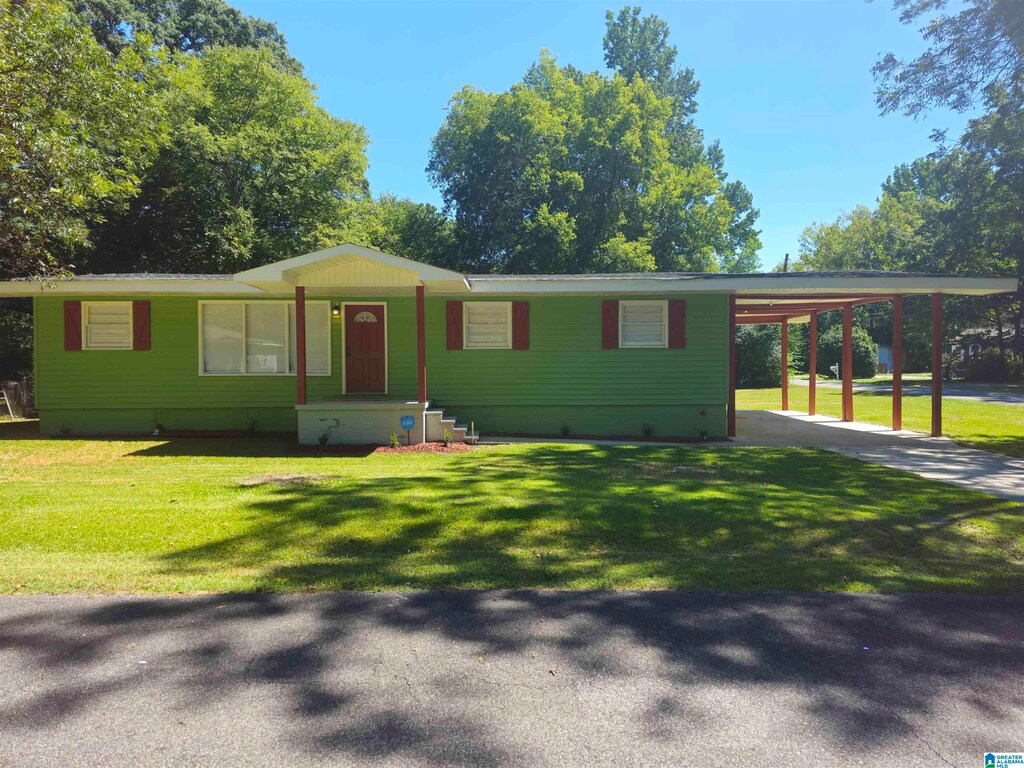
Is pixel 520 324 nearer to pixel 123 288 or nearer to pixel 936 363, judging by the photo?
pixel 123 288

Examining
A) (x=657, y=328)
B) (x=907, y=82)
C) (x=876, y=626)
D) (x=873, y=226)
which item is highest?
(x=873, y=226)

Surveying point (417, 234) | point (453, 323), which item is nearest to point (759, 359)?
point (417, 234)

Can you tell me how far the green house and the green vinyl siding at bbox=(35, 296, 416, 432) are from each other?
23 mm

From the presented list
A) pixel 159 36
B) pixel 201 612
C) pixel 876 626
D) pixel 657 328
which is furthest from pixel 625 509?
pixel 159 36

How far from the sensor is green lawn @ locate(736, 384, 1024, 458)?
1195 cm

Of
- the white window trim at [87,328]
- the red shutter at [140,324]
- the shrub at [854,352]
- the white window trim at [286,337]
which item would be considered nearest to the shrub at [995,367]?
the shrub at [854,352]

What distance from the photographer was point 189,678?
2.85 meters

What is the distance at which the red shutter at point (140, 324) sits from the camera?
39.2 feet

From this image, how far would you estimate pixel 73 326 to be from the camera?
11891 mm

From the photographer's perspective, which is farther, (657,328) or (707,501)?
→ (657,328)

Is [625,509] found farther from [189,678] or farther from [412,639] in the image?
[189,678]

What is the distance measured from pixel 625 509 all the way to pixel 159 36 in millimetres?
29308

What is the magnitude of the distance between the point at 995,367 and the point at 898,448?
30.7 meters

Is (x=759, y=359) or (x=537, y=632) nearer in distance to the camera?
(x=537, y=632)
